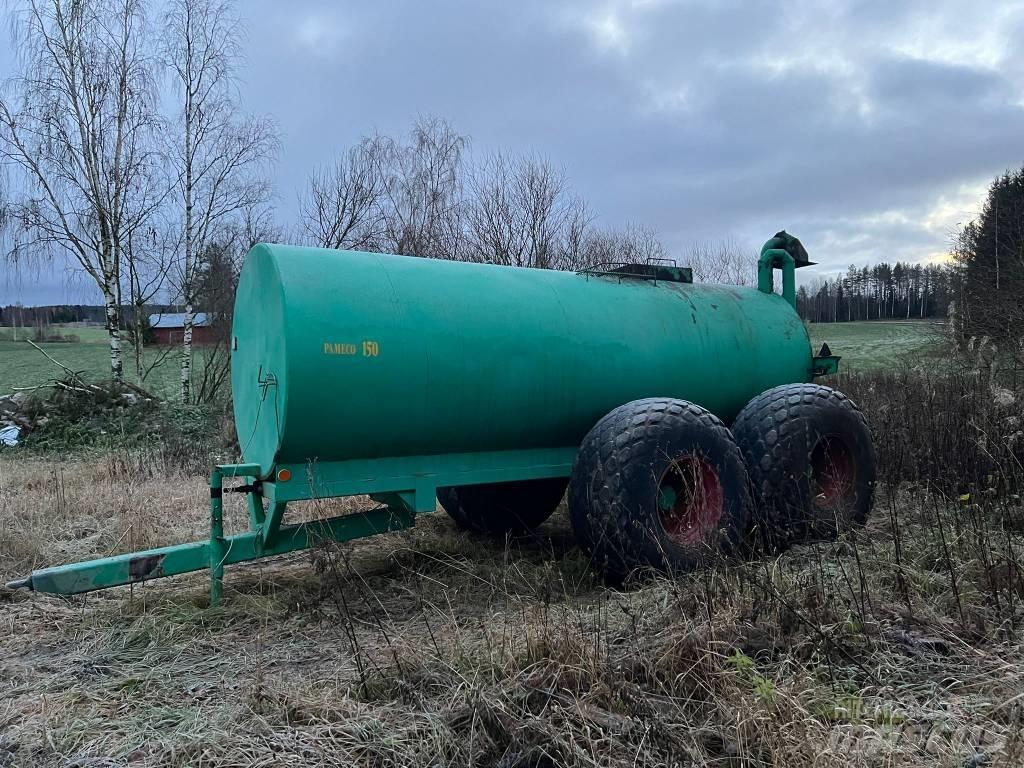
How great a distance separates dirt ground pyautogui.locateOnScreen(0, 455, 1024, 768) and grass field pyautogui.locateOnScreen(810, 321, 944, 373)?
5208mm

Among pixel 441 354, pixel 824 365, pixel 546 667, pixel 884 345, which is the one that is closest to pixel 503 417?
pixel 441 354

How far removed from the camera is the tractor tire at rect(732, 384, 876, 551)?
5.02 metres

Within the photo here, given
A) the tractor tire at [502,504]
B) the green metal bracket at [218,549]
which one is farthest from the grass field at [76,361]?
the green metal bracket at [218,549]

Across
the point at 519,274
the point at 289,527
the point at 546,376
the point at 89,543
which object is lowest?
the point at 89,543

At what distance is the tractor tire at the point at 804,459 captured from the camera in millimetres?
5023

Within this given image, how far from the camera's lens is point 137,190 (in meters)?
14.0

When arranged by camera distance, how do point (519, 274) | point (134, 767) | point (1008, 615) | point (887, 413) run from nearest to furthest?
point (134, 767) < point (1008, 615) < point (519, 274) < point (887, 413)

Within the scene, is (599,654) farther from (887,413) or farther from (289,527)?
(887,413)

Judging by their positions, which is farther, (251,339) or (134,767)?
(251,339)

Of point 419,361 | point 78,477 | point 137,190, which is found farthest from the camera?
point 137,190

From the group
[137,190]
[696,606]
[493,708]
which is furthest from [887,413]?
[137,190]

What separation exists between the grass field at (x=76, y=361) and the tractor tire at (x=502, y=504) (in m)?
10.2

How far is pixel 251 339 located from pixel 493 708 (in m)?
2.87

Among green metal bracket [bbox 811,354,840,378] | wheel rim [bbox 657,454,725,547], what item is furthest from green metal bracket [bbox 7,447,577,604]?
green metal bracket [bbox 811,354,840,378]
